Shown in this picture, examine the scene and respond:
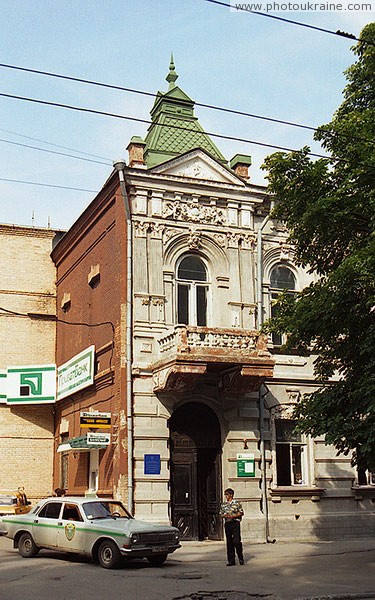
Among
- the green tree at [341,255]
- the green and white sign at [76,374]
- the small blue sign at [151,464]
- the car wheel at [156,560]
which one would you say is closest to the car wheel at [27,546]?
the car wheel at [156,560]

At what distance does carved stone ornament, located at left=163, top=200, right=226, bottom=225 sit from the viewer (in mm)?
23250

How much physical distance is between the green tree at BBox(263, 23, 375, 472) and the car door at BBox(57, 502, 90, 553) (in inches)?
200

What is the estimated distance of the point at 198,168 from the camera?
2391cm

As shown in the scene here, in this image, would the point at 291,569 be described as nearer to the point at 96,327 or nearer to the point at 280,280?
the point at 280,280

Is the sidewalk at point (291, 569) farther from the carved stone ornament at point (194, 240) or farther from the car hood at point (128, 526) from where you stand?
the carved stone ornament at point (194, 240)

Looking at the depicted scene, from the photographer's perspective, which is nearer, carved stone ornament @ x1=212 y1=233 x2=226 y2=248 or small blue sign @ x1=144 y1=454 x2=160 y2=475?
small blue sign @ x1=144 y1=454 x2=160 y2=475

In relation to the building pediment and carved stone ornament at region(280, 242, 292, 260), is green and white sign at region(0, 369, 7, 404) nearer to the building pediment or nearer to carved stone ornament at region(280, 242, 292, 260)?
the building pediment

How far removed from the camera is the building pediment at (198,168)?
923 inches

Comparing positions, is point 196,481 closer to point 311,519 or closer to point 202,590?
point 311,519

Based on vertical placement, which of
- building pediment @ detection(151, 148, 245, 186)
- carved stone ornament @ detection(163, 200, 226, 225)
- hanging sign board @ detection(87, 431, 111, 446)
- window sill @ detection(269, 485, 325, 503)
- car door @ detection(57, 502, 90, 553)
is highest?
building pediment @ detection(151, 148, 245, 186)

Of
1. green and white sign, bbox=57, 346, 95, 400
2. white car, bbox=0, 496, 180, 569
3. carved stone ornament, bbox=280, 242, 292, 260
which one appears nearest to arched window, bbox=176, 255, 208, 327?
carved stone ornament, bbox=280, 242, 292, 260

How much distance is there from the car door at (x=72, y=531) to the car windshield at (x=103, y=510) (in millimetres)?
195

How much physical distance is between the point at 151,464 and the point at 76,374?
5.71m

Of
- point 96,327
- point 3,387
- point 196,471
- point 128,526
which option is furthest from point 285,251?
point 3,387
